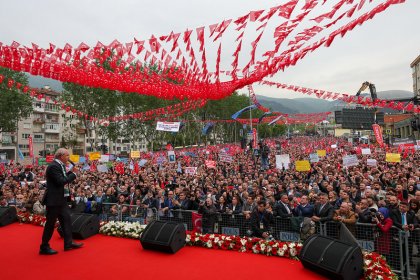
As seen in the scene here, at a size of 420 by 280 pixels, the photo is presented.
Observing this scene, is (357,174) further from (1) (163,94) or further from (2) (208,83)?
(1) (163,94)

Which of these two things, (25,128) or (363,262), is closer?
(363,262)

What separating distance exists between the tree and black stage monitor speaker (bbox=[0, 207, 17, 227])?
33.4 metres

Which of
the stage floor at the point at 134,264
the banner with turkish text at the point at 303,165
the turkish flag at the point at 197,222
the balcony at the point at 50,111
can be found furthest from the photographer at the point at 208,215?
the balcony at the point at 50,111

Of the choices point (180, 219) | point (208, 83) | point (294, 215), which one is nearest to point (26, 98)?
point (208, 83)

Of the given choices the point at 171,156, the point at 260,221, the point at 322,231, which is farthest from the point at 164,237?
the point at 171,156

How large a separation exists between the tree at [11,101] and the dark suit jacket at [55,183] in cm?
3653

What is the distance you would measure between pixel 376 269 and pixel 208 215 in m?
4.99

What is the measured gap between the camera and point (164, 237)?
17.5ft

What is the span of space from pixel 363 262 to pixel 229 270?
6.33ft

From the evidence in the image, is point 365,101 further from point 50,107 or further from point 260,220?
point 50,107

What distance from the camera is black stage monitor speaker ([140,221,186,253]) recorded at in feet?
17.3

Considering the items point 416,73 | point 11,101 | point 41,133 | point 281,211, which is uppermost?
point 416,73

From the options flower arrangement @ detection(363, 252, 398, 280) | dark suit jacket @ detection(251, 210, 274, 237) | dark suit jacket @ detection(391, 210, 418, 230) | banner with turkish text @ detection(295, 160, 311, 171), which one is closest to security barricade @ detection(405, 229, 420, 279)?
dark suit jacket @ detection(391, 210, 418, 230)

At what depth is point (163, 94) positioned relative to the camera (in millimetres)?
14156
